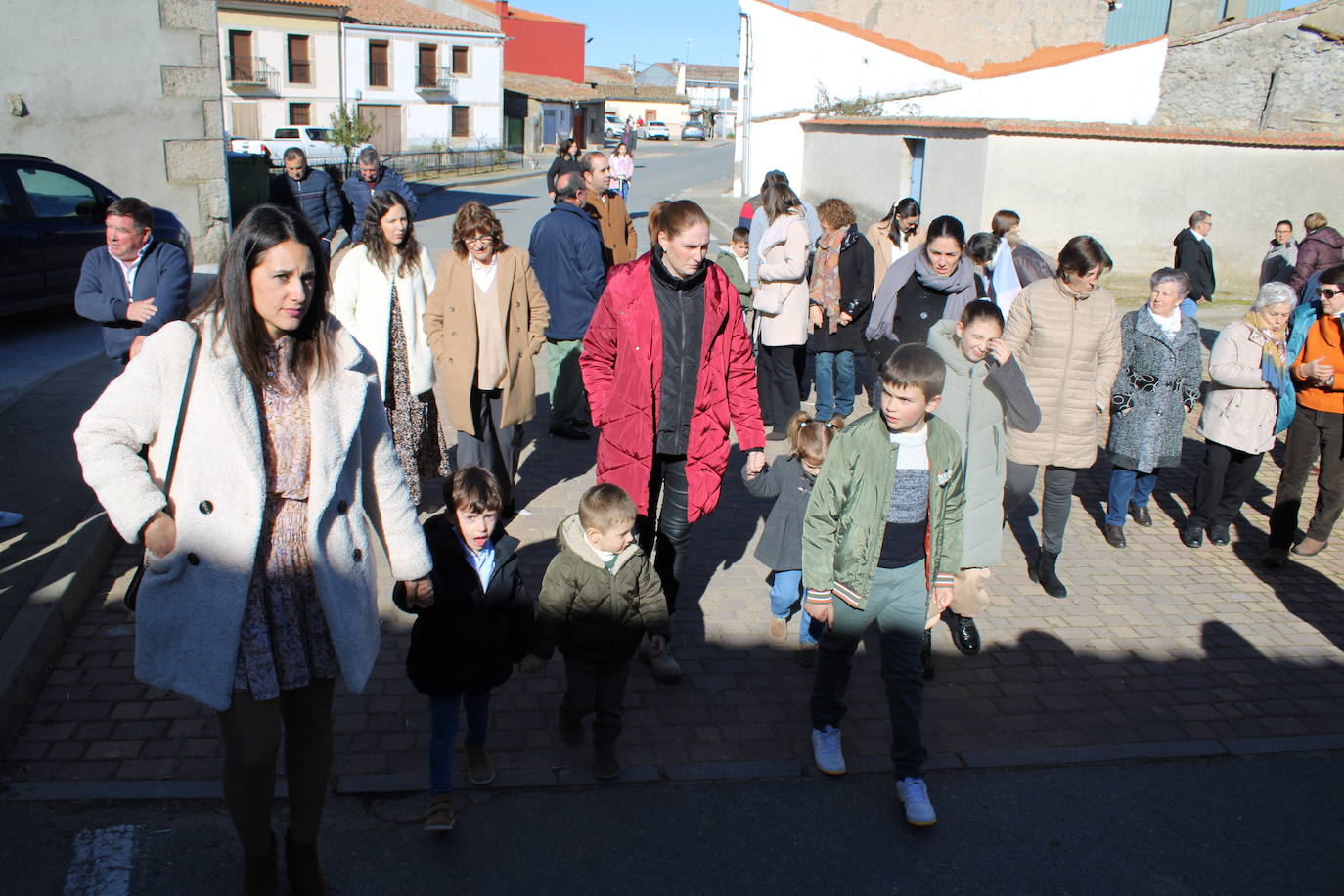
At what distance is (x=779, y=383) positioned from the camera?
28.4ft

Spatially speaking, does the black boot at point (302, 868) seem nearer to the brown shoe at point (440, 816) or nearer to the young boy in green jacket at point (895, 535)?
the brown shoe at point (440, 816)

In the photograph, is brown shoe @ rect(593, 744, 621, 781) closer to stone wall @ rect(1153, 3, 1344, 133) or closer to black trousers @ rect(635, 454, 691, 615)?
black trousers @ rect(635, 454, 691, 615)

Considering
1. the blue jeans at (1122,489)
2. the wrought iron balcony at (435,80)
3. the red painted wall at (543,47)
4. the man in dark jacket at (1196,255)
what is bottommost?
the blue jeans at (1122,489)

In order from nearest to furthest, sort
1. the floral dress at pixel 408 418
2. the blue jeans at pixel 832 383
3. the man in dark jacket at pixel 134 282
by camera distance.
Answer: the man in dark jacket at pixel 134 282
the floral dress at pixel 408 418
the blue jeans at pixel 832 383

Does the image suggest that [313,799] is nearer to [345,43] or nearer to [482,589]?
[482,589]

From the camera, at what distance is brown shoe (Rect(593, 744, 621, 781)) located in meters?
4.04

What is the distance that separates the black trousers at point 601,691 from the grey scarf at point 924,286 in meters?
3.51

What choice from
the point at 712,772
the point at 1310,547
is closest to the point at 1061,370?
the point at 1310,547

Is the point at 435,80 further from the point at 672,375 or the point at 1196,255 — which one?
the point at 672,375

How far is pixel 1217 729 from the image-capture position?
469 cm

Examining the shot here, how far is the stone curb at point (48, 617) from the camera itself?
4195mm

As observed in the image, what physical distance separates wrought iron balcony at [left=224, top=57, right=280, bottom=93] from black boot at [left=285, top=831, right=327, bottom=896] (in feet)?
162

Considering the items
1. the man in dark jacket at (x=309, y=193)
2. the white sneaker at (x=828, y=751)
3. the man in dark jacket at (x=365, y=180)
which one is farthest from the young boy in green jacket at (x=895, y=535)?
the man in dark jacket at (x=309, y=193)

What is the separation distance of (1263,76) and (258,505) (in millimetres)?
24961
